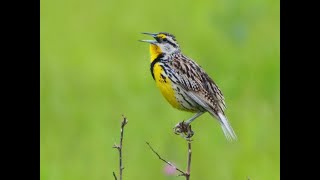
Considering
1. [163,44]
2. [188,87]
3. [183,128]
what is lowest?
[183,128]

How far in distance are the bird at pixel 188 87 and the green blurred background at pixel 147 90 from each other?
5.16 ft

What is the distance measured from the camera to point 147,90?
38.0 ft

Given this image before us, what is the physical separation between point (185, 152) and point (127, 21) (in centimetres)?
380

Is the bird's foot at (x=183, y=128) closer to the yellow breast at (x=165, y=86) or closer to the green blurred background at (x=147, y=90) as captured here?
the yellow breast at (x=165, y=86)

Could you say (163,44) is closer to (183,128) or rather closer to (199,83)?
(199,83)

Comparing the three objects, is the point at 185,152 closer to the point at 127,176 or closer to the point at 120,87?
the point at 127,176

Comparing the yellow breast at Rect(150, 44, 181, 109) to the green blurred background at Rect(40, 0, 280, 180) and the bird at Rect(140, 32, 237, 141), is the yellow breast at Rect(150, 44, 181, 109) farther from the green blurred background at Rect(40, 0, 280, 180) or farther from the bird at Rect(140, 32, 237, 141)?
the green blurred background at Rect(40, 0, 280, 180)

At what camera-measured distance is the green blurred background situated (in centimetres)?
1034

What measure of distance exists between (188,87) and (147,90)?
4.34 metres

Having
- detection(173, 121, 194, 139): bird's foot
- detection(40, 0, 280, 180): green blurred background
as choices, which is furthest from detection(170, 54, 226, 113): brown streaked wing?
detection(40, 0, 280, 180): green blurred background

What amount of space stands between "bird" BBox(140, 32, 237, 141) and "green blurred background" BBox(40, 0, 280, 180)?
1574mm

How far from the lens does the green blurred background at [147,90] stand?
1034 cm

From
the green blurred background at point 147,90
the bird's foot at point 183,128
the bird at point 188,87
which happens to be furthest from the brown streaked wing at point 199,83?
the green blurred background at point 147,90

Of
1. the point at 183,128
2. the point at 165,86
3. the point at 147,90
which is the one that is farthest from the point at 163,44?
the point at 147,90
